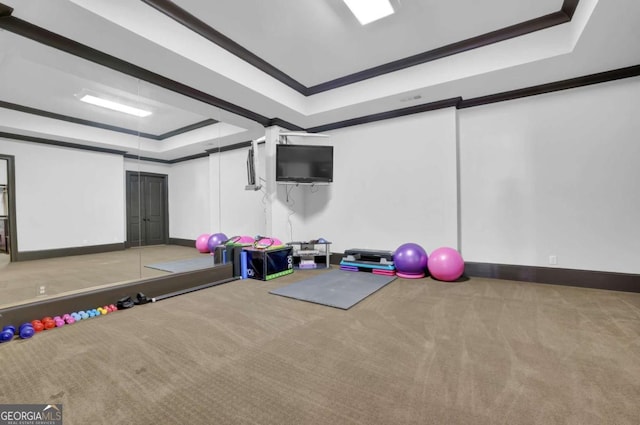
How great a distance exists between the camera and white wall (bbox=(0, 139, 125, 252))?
125 inches

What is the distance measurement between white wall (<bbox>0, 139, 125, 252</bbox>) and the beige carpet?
1.41 m

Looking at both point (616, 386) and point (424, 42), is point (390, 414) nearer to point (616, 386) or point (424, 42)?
point (616, 386)

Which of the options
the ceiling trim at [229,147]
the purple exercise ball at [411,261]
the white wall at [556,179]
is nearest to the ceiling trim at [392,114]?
the white wall at [556,179]

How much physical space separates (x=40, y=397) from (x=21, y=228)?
2532 mm

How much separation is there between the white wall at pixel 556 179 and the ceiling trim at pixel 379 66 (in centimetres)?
121

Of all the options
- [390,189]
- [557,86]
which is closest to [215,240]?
[390,189]

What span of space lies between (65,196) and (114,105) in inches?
54.2

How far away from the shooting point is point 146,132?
410cm

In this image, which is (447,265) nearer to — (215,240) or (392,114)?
(392,114)

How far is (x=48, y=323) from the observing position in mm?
2670

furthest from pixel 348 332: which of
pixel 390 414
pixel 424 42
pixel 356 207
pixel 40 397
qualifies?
pixel 424 42

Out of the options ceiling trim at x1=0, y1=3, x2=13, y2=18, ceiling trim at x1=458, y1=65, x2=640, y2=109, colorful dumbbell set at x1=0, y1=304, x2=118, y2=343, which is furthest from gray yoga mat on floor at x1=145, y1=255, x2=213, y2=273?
ceiling trim at x1=458, y1=65, x2=640, y2=109

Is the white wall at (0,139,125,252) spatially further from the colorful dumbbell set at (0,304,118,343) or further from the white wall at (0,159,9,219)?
the colorful dumbbell set at (0,304,118,343)

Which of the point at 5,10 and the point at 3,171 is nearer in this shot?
the point at 5,10
